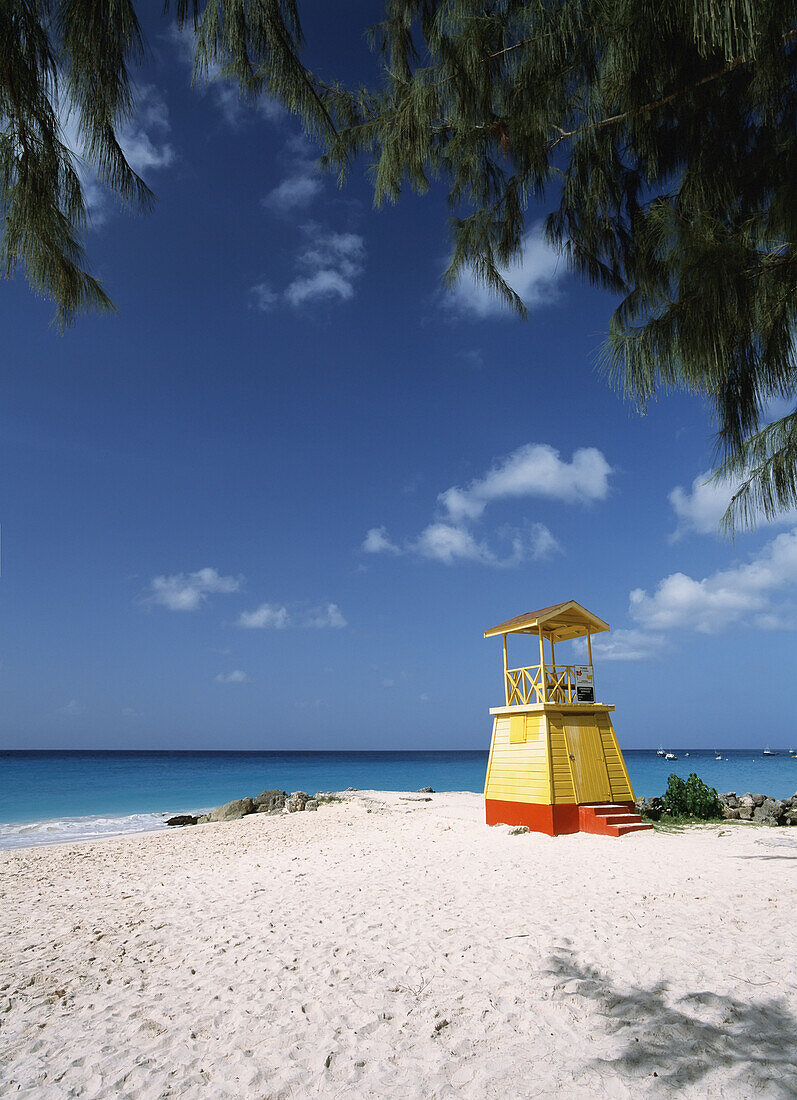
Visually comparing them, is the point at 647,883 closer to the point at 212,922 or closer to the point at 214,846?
the point at 212,922

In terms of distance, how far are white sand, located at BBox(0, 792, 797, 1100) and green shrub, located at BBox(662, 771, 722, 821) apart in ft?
15.8

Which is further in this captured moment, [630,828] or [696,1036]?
[630,828]

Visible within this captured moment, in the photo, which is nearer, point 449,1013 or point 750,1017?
point 750,1017

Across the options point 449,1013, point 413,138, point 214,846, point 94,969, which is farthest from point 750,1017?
Answer: point 214,846

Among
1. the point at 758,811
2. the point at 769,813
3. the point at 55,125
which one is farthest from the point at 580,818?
the point at 55,125

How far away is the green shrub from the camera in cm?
1470

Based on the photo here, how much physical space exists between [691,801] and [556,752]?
17.4ft

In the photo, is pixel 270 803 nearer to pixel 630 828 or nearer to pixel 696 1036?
pixel 630 828

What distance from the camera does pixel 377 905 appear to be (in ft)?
24.8

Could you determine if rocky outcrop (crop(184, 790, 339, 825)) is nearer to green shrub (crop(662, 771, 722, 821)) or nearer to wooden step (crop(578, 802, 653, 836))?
green shrub (crop(662, 771, 722, 821))

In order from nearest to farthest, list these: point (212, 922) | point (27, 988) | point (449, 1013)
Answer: point (449, 1013)
point (27, 988)
point (212, 922)

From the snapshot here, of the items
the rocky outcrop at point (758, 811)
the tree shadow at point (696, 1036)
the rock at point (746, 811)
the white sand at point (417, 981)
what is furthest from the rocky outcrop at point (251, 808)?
the tree shadow at point (696, 1036)

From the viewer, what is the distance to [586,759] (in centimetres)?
1241

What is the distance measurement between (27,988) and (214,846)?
9.54 metres
